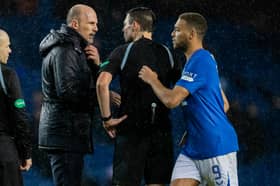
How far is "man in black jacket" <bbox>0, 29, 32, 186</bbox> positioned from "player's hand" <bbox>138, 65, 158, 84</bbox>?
2.30 ft

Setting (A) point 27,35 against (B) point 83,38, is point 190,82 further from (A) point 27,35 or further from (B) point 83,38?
(A) point 27,35

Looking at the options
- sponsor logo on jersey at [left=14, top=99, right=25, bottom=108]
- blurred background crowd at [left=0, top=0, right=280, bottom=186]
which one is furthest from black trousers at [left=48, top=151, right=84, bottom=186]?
blurred background crowd at [left=0, top=0, right=280, bottom=186]

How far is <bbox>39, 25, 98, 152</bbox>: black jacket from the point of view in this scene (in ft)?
15.2

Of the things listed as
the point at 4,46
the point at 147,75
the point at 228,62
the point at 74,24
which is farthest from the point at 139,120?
the point at 228,62

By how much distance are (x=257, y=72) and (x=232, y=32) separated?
1.36ft

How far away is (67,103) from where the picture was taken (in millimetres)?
4695

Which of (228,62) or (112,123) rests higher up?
(112,123)

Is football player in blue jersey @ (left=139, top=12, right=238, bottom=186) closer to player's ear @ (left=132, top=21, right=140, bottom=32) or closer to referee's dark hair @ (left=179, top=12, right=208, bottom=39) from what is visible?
referee's dark hair @ (left=179, top=12, right=208, bottom=39)

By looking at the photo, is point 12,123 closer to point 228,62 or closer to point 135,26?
point 135,26

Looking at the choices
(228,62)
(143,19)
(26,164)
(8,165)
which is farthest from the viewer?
(228,62)

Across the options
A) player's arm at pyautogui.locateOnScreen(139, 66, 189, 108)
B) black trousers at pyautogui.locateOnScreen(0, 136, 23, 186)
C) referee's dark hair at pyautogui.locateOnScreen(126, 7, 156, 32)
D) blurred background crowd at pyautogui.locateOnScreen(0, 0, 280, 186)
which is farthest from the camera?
blurred background crowd at pyautogui.locateOnScreen(0, 0, 280, 186)

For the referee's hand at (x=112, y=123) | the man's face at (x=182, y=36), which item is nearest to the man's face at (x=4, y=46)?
the referee's hand at (x=112, y=123)

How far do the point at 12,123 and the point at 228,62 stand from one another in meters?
2.77

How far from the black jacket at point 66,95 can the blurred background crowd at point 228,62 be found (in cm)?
179
